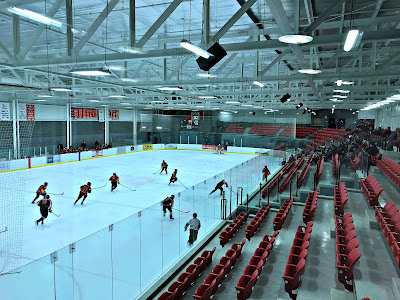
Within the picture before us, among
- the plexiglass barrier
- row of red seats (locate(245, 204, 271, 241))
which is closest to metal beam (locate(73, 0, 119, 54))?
the plexiglass barrier

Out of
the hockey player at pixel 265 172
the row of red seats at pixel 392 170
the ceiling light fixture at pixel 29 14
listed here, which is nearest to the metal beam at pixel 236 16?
the ceiling light fixture at pixel 29 14

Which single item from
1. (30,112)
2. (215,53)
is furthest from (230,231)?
(30,112)

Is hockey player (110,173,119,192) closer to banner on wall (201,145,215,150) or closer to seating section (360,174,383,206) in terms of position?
seating section (360,174,383,206)

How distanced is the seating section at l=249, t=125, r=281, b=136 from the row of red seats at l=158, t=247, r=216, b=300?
27444mm

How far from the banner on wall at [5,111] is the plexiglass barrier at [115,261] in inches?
792

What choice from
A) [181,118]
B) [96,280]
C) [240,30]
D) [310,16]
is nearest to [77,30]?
[240,30]

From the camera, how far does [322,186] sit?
41.6 ft

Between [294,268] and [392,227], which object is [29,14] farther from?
[392,227]

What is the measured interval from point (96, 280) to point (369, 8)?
8.05 metres

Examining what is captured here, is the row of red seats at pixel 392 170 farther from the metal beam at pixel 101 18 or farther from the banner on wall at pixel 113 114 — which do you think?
the banner on wall at pixel 113 114

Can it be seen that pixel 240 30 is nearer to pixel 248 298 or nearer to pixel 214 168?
pixel 248 298

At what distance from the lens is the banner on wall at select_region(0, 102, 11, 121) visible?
2335cm

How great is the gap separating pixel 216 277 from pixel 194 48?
3.97 m

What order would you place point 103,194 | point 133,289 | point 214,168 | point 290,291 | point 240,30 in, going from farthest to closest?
1. point 214,168
2. point 103,194
3. point 240,30
4. point 133,289
5. point 290,291
